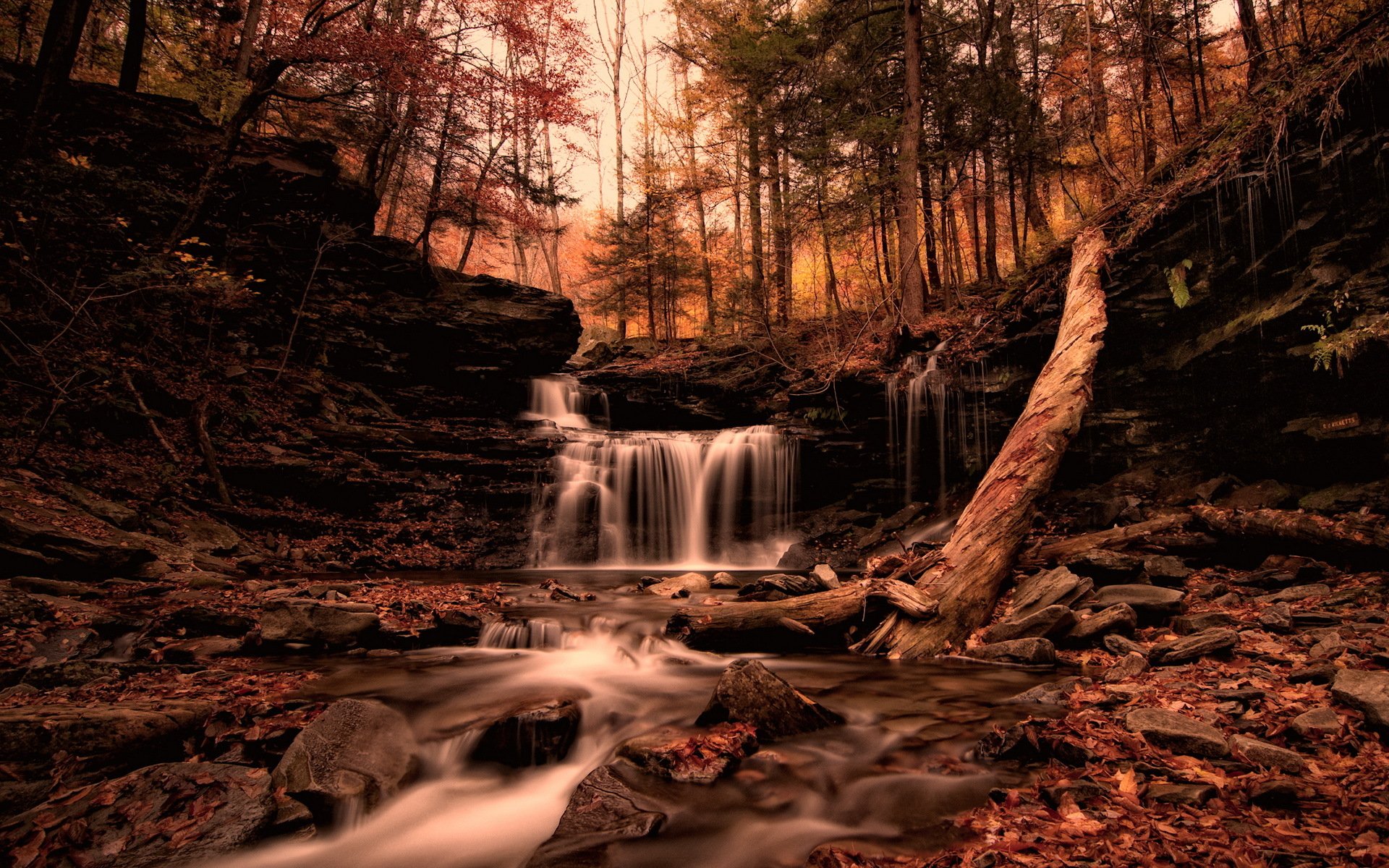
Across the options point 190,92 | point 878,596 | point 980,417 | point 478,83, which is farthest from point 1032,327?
point 190,92

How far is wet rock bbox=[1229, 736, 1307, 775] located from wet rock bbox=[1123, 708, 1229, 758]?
6cm

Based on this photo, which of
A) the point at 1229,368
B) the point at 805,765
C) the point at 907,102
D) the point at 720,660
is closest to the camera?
the point at 805,765

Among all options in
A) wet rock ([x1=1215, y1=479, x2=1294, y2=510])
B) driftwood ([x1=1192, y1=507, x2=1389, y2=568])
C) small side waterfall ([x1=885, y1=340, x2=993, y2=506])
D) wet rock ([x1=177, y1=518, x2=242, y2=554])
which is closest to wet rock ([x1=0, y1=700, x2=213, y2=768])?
wet rock ([x1=177, y1=518, x2=242, y2=554])

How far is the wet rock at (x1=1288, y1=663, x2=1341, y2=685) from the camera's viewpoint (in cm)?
329

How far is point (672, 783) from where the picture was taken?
3309mm

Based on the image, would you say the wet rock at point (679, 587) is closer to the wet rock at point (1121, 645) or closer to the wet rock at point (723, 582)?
the wet rock at point (723, 582)

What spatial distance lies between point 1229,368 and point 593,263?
19046mm

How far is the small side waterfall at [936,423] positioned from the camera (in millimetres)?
11453

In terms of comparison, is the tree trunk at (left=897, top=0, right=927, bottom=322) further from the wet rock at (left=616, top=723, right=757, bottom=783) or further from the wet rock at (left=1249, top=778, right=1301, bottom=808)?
the wet rock at (left=1249, top=778, right=1301, bottom=808)

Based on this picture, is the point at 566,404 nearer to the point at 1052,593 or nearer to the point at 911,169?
the point at 911,169

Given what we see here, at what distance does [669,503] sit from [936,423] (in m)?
6.07

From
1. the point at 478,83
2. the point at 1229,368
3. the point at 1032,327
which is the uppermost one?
the point at 478,83

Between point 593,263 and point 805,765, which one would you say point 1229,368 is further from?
point 593,263

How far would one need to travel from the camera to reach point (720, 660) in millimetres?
5582
